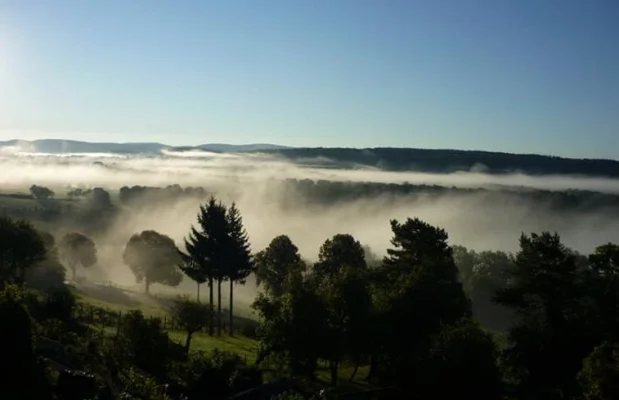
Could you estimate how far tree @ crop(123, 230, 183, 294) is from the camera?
105 metres

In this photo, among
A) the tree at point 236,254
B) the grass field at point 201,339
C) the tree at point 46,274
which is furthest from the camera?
the tree at point 46,274

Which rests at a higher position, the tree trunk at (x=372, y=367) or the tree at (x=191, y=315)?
the tree at (x=191, y=315)

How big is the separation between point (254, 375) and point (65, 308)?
21686 millimetres

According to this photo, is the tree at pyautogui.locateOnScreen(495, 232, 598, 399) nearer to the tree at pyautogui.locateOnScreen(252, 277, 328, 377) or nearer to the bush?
the tree at pyautogui.locateOnScreen(252, 277, 328, 377)

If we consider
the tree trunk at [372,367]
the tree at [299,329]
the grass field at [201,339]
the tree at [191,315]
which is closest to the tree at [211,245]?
the grass field at [201,339]

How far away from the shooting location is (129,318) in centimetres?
3956

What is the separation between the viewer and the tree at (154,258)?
105 m

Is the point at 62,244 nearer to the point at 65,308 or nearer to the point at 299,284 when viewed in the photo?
the point at 65,308

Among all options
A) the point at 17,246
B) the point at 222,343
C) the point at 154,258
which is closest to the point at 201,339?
the point at 222,343

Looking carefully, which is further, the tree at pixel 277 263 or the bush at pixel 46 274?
the bush at pixel 46 274

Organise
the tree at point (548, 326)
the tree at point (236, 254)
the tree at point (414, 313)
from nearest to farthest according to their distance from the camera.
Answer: the tree at point (414, 313)
the tree at point (548, 326)
the tree at point (236, 254)

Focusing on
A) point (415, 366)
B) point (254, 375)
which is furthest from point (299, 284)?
point (415, 366)

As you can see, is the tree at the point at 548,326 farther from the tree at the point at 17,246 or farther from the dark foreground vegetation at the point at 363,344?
the tree at the point at 17,246

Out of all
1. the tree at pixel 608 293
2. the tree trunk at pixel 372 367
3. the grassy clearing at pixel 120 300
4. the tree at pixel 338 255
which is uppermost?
the tree at pixel 608 293
